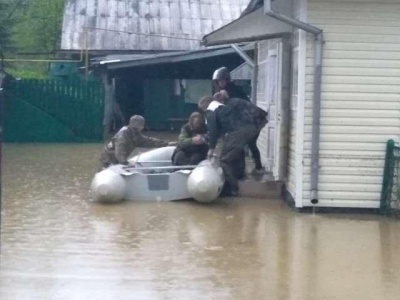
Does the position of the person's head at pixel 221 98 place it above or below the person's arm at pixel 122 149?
above

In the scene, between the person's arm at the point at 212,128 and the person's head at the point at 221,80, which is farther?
the person's head at the point at 221,80

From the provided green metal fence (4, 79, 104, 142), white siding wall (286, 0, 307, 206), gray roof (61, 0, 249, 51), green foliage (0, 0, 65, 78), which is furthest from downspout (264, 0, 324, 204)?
green foliage (0, 0, 65, 78)

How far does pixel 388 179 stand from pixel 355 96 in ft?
3.71

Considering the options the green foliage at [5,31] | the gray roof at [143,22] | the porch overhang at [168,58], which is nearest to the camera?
the porch overhang at [168,58]

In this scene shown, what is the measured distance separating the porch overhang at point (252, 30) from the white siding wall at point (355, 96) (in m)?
1.32

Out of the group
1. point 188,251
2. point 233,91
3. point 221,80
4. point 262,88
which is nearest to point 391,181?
point 188,251

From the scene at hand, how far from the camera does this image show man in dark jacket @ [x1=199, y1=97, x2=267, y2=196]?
14570mm

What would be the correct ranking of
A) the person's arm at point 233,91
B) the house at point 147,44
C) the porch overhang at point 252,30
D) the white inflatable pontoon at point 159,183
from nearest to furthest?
the white inflatable pontoon at point 159,183 < the porch overhang at point 252,30 < the person's arm at point 233,91 < the house at point 147,44

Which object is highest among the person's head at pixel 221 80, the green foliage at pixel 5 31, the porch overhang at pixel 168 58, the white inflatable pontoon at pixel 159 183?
the green foliage at pixel 5 31

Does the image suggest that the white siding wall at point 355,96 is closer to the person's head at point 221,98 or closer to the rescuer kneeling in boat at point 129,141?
the person's head at point 221,98

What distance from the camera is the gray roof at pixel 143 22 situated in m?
30.8

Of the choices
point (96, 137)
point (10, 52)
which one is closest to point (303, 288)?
point (96, 137)

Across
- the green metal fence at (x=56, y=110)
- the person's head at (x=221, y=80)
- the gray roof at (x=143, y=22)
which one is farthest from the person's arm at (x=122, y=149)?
the gray roof at (x=143, y=22)

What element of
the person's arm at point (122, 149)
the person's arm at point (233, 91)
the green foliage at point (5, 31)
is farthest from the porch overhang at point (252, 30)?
the green foliage at point (5, 31)
